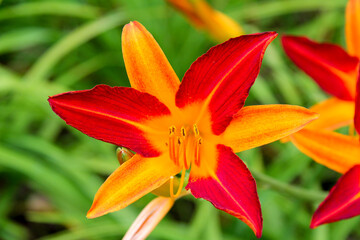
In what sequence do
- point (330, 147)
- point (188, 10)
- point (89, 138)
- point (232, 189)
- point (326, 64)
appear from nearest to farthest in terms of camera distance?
point (232, 189) < point (330, 147) < point (326, 64) < point (188, 10) < point (89, 138)

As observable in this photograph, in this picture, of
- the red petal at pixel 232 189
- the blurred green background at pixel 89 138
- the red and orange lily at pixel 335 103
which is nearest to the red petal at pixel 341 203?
the red and orange lily at pixel 335 103

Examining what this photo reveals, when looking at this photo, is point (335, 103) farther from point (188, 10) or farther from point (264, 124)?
point (188, 10)

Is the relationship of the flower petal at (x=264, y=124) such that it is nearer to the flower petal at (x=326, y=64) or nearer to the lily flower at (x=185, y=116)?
the lily flower at (x=185, y=116)

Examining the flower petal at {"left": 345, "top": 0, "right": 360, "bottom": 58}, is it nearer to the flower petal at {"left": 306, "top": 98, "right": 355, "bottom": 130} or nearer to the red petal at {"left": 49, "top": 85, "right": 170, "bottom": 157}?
the flower petal at {"left": 306, "top": 98, "right": 355, "bottom": 130}

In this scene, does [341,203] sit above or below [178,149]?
below

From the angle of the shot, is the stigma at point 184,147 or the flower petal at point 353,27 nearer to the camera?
the stigma at point 184,147

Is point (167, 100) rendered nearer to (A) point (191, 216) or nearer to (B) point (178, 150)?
(B) point (178, 150)

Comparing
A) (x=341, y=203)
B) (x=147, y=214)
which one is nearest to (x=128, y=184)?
(x=147, y=214)
